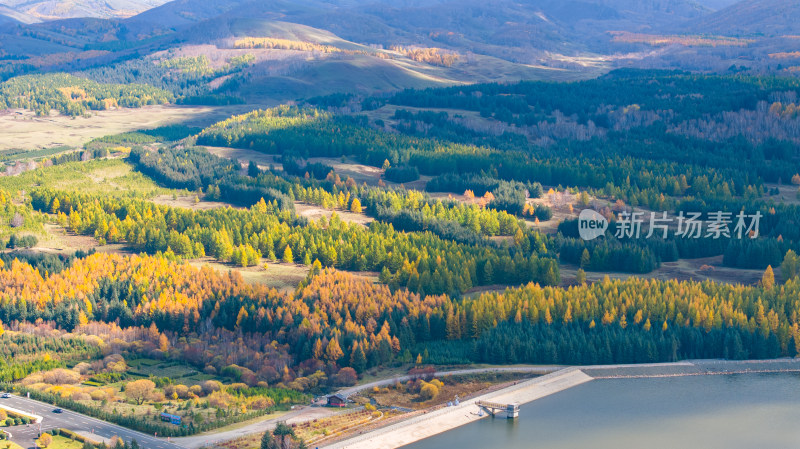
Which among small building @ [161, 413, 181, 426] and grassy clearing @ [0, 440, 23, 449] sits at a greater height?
grassy clearing @ [0, 440, 23, 449]

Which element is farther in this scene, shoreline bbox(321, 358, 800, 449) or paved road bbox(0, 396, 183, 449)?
shoreline bbox(321, 358, 800, 449)

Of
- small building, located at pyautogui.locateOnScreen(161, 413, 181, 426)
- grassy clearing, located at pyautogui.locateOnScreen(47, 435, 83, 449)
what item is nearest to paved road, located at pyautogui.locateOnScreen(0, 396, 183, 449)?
grassy clearing, located at pyautogui.locateOnScreen(47, 435, 83, 449)

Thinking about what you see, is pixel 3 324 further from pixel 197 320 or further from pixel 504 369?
pixel 504 369

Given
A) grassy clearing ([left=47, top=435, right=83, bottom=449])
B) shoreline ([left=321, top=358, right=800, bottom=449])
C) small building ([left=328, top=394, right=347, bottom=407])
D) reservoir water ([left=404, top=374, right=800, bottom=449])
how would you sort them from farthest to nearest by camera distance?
small building ([left=328, top=394, right=347, bottom=407]) < reservoir water ([left=404, top=374, right=800, bottom=449]) < shoreline ([left=321, top=358, right=800, bottom=449]) < grassy clearing ([left=47, top=435, right=83, bottom=449])

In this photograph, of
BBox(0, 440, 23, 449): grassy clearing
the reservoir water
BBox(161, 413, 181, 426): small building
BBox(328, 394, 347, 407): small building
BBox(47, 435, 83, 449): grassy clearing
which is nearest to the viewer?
BBox(0, 440, 23, 449): grassy clearing

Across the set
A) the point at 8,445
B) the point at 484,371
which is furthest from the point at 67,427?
the point at 484,371

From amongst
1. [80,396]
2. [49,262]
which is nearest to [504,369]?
[80,396]

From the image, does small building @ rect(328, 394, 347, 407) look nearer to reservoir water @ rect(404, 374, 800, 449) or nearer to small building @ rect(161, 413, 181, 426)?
reservoir water @ rect(404, 374, 800, 449)
